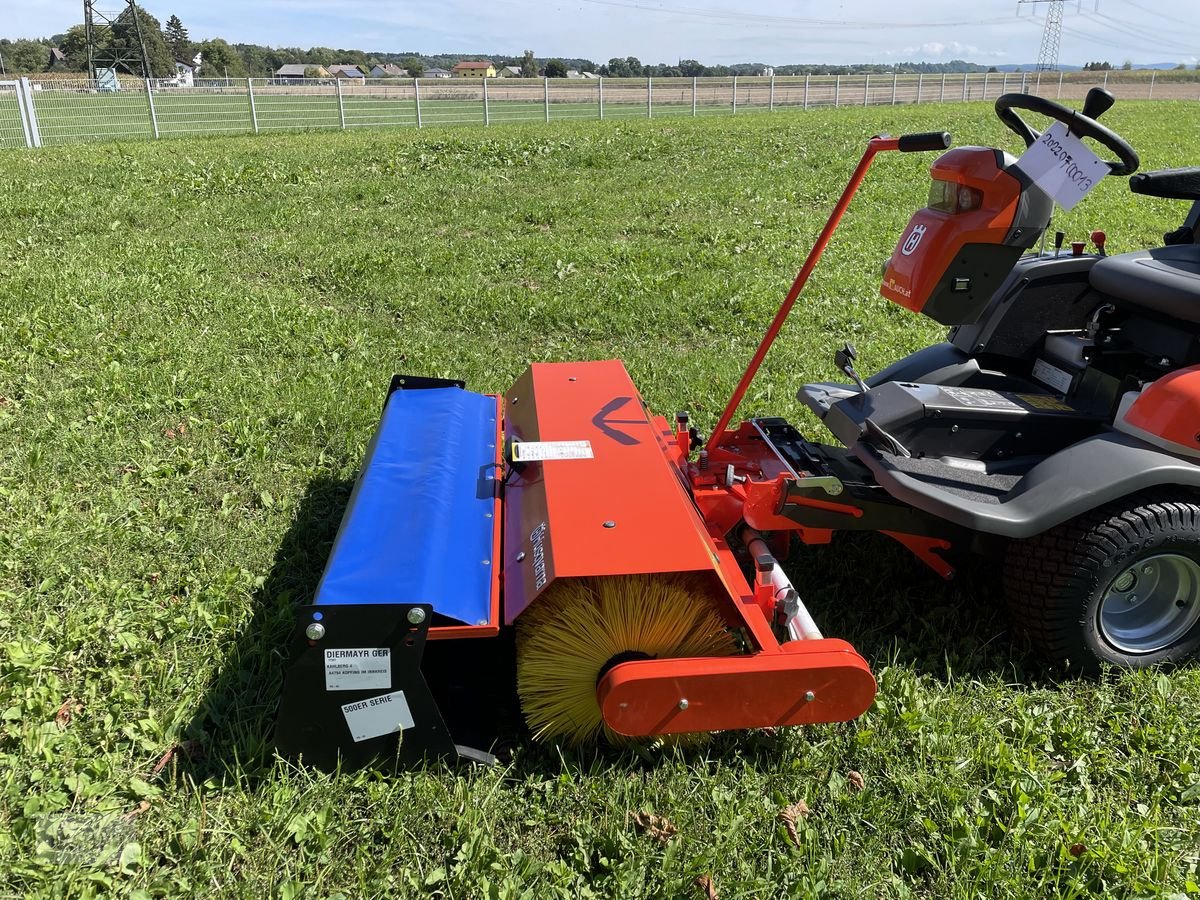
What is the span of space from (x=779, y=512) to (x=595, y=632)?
0.80m

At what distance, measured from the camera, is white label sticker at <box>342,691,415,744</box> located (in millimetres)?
2311

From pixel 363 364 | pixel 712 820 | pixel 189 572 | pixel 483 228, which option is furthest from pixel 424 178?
pixel 712 820

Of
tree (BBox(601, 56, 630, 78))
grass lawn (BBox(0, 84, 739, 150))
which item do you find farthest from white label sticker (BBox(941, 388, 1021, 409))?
tree (BBox(601, 56, 630, 78))

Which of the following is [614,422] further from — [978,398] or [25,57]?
[25,57]

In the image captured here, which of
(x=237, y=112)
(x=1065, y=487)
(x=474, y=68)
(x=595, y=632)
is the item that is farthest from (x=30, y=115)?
(x=474, y=68)

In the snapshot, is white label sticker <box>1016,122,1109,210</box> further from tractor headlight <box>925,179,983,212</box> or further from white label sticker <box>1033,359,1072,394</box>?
white label sticker <box>1033,359,1072,394</box>

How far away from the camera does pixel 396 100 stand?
77.0 feet

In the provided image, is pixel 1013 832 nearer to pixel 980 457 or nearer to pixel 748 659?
pixel 748 659

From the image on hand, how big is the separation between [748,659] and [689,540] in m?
0.34

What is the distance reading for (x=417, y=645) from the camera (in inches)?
89.1

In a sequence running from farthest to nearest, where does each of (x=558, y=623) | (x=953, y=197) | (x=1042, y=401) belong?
(x=1042, y=401) → (x=953, y=197) → (x=558, y=623)

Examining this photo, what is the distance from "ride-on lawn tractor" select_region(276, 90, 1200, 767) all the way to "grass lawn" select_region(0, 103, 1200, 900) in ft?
0.67

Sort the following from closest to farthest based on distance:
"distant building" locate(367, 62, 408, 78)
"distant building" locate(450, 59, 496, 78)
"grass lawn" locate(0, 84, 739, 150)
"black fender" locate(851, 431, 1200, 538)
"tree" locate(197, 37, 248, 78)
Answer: "black fender" locate(851, 431, 1200, 538) < "grass lawn" locate(0, 84, 739, 150) < "tree" locate(197, 37, 248, 78) < "distant building" locate(367, 62, 408, 78) < "distant building" locate(450, 59, 496, 78)

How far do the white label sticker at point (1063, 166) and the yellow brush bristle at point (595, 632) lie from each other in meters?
1.63
